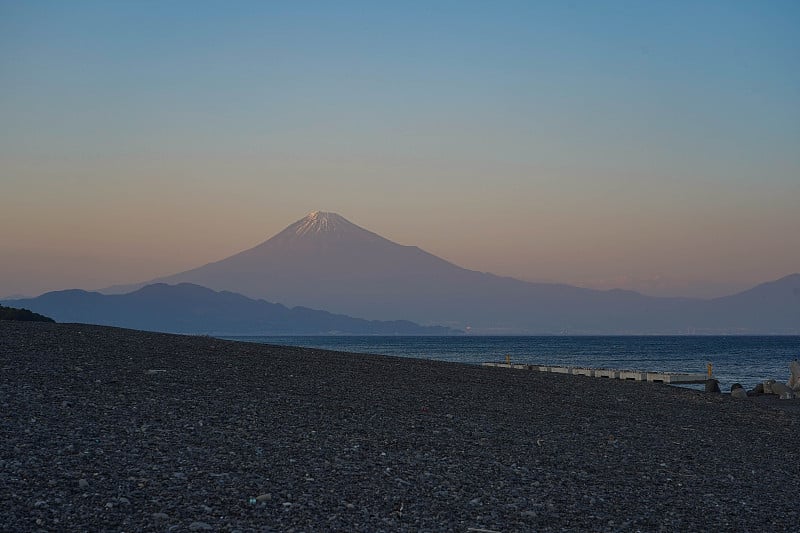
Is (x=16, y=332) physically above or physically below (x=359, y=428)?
above

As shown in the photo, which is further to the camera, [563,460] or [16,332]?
[16,332]

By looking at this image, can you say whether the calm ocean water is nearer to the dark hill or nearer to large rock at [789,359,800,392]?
large rock at [789,359,800,392]

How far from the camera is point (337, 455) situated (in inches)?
460

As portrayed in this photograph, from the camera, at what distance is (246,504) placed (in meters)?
9.05

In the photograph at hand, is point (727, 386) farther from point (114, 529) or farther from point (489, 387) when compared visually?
point (114, 529)

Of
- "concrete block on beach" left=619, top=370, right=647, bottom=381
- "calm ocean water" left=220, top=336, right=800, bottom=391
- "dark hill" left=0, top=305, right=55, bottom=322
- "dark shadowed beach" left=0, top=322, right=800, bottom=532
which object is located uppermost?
"dark hill" left=0, top=305, right=55, bottom=322

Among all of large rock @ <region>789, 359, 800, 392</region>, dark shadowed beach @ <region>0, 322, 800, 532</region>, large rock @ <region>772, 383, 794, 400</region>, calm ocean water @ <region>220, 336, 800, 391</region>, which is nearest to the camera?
dark shadowed beach @ <region>0, 322, 800, 532</region>

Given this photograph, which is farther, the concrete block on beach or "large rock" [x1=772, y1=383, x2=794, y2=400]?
the concrete block on beach

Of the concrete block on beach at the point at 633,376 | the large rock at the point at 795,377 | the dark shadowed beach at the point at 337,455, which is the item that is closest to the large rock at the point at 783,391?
the large rock at the point at 795,377

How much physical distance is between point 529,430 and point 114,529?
29.9 feet

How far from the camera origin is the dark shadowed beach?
29.6 ft

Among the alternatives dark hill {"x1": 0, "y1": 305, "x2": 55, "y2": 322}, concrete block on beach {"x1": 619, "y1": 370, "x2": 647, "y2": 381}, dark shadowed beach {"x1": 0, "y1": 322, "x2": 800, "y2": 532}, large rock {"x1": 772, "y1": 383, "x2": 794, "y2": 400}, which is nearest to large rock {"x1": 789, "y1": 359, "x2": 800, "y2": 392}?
large rock {"x1": 772, "y1": 383, "x2": 794, "y2": 400}

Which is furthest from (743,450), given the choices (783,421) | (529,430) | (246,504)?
(246,504)

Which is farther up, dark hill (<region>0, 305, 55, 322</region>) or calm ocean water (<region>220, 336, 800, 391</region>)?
dark hill (<region>0, 305, 55, 322</region>)
